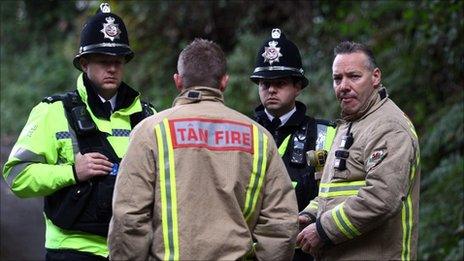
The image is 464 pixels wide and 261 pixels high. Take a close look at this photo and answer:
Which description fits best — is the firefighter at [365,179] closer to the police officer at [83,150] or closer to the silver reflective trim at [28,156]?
the police officer at [83,150]

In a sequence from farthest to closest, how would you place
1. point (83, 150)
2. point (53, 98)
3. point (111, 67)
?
point (111, 67) < point (53, 98) < point (83, 150)

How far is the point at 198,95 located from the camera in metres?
5.24

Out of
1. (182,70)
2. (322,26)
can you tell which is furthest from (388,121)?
(322,26)

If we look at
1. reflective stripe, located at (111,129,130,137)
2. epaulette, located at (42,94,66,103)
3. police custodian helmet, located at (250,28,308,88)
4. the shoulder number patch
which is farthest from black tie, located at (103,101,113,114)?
the shoulder number patch

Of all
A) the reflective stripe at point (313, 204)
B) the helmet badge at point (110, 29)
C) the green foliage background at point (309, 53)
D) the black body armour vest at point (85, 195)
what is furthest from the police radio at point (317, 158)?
the green foliage background at point (309, 53)

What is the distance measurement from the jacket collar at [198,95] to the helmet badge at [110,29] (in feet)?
4.75

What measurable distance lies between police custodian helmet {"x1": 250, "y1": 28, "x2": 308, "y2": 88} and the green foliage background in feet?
11.1

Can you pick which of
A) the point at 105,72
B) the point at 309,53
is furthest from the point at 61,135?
the point at 309,53

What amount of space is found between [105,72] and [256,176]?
5.52 ft

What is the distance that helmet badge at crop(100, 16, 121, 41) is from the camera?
6590 mm

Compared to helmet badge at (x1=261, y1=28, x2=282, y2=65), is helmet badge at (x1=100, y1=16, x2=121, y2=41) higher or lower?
higher

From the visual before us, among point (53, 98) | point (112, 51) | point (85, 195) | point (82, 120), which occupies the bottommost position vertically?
point (85, 195)

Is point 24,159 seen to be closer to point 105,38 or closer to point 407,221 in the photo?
point 105,38

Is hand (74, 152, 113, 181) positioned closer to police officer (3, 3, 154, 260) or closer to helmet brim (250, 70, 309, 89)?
police officer (3, 3, 154, 260)
